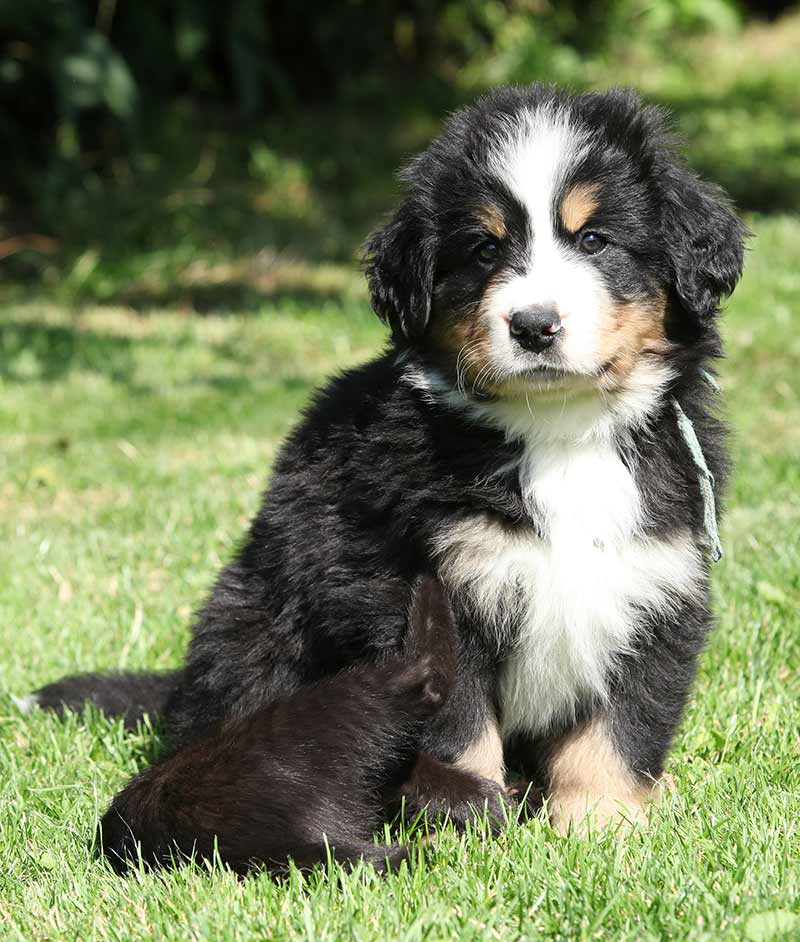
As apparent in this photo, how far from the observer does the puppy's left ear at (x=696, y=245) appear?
3133 millimetres

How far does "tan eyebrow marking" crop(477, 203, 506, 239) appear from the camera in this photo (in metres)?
3.10

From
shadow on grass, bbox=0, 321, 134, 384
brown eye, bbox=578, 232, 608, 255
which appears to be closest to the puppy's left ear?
brown eye, bbox=578, 232, 608, 255

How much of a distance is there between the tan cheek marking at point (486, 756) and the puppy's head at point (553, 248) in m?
0.81

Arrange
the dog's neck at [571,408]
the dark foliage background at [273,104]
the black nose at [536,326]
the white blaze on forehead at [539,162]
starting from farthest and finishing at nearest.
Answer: the dark foliage background at [273,104]
the dog's neck at [571,408]
the white blaze on forehead at [539,162]
the black nose at [536,326]

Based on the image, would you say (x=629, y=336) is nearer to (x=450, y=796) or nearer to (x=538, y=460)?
(x=538, y=460)

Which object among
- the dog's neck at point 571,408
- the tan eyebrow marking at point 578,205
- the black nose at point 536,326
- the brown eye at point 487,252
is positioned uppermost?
the tan eyebrow marking at point 578,205

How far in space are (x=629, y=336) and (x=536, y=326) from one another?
0.90ft

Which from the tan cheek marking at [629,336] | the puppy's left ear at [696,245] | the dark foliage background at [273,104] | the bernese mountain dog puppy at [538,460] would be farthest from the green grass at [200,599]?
the dark foliage background at [273,104]

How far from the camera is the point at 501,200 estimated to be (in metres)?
3.10

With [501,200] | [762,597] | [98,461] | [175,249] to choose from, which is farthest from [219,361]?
[501,200]

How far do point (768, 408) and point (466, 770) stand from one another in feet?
12.6

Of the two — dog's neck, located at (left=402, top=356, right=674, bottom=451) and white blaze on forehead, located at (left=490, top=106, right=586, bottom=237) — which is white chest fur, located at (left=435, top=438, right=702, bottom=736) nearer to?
dog's neck, located at (left=402, top=356, right=674, bottom=451)

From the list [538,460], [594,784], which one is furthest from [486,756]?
[538,460]

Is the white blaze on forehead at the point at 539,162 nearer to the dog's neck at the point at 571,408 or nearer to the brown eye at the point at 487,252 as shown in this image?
the brown eye at the point at 487,252
